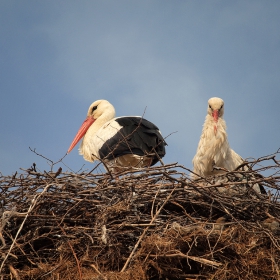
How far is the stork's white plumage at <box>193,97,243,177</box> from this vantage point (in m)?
5.50

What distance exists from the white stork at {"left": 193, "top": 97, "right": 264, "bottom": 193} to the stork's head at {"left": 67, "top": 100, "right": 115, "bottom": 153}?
6.39 ft

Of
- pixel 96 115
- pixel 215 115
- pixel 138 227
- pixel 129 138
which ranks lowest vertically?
pixel 138 227

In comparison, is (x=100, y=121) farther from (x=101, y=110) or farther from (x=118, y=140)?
(x=118, y=140)

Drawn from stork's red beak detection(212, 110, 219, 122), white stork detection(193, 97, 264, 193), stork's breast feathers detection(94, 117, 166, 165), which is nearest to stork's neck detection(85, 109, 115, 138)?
stork's breast feathers detection(94, 117, 166, 165)

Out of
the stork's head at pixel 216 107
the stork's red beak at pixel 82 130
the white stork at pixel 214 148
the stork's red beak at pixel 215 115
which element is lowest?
the white stork at pixel 214 148

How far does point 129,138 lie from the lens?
5996mm

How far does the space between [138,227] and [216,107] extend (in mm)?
2068

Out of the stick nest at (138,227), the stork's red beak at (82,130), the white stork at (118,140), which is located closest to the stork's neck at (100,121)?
the white stork at (118,140)

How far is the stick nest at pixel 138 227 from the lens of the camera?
3895 mm

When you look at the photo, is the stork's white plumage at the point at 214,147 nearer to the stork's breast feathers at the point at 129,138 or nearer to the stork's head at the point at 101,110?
the stork's breast feathers at the point at 129,138

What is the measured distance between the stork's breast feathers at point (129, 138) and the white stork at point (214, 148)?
51 cm

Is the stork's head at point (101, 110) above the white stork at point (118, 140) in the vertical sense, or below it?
above

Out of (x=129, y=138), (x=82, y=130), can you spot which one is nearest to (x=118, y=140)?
(x=129, y=138)

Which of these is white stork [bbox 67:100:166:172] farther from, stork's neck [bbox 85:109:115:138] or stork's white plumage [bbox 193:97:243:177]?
stork's white plumage [bbox 193:97:243:177]
